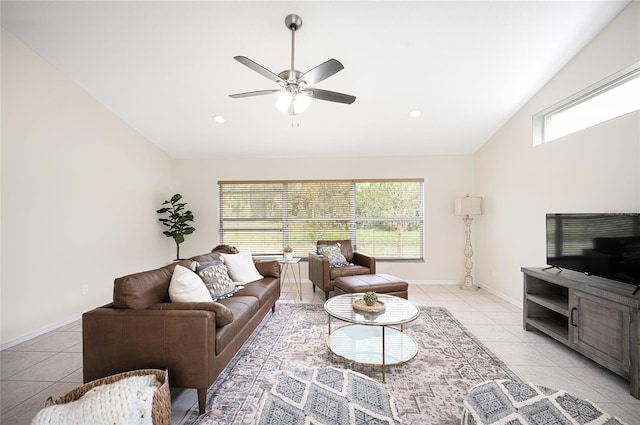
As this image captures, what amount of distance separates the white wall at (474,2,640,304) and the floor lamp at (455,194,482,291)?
0.50 feet

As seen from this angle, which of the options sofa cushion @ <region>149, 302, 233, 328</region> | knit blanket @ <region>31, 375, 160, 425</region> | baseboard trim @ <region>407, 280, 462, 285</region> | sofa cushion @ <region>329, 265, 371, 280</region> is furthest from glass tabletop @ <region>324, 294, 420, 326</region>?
baseboard trim @ <region>407, 280, 462, 285</region>

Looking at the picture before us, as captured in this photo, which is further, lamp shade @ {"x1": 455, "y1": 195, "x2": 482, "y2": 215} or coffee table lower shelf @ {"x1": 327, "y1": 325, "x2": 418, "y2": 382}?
lamp shade @ {"x1": 455, "y1": 195, "x2": 482, "y2": 215}

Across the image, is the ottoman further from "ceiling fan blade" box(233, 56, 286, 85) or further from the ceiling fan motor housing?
the ceiling fan motor housing

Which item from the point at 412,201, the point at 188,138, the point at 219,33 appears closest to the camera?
the point at 219,33

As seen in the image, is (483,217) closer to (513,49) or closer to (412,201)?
(412,201)

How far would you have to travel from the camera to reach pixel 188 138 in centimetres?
463

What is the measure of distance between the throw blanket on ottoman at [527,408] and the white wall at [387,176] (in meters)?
3.60

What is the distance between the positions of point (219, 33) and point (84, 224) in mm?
2952

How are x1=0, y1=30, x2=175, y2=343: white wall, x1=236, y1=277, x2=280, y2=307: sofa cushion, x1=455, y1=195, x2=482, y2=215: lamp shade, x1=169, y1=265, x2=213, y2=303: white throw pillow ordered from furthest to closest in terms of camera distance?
x1=455, y1=195, x2=482, y2=215: lamp shade → x1=236, y1=277, x2=280, y2=307: sofa cushion → x1=0, y1=30, x2=175, y2=343: white wall → x1=169, y1=265, x2=213, y2=303: white throw pillow

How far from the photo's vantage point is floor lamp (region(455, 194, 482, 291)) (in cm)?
465

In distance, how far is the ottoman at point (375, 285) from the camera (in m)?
3.37

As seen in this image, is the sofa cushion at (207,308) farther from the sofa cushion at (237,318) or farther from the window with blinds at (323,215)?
the window with blinds at (323,215)

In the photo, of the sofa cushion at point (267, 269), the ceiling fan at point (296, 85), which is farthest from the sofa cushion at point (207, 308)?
the sofa cushion at point (267, 269)

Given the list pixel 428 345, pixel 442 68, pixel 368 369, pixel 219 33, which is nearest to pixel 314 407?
pixel 368 369
